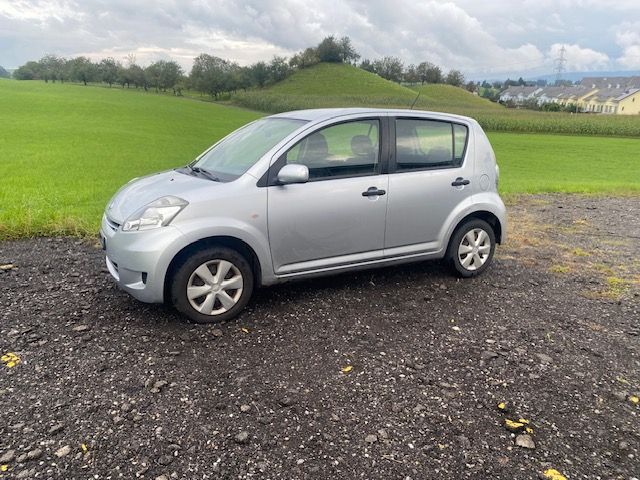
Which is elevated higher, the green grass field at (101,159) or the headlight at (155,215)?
the headlight at (155,215)

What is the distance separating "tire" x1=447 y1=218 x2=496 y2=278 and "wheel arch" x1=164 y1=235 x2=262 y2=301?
2.31 m

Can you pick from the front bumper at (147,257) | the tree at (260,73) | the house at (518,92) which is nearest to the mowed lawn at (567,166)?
the front bumper at (147,257)


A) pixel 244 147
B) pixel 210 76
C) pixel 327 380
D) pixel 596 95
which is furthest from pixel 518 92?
pixel 327 380

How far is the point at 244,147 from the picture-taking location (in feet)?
16.6

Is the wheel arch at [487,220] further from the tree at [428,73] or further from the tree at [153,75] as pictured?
the tree at [428,73]

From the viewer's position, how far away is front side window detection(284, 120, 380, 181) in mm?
4688

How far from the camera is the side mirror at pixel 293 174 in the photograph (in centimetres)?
437

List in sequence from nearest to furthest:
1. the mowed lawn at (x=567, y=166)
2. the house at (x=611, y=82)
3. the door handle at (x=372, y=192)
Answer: the door handle at (x=372, y=192)
the mowed lawn at (x=567, y=166)
the house at (x=611, y=82)

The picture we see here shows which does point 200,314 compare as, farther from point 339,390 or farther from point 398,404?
point 398,404

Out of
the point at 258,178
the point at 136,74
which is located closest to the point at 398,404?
the point at 258,178

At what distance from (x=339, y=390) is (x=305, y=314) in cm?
125

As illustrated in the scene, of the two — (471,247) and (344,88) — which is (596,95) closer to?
(344,88)

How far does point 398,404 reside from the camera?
133 inches

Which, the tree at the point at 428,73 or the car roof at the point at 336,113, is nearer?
the car roof at the point at 336,113
